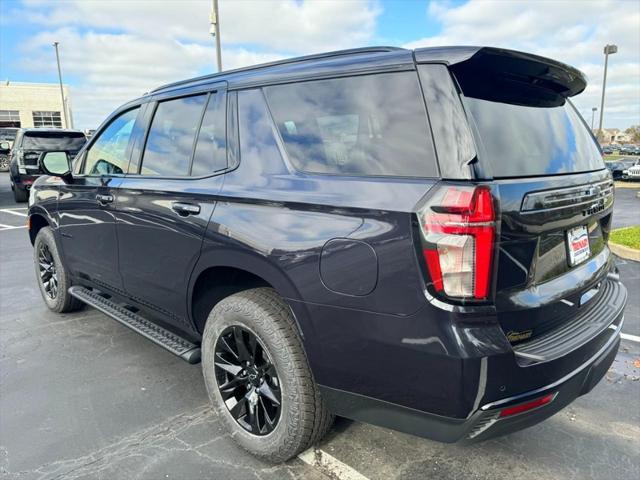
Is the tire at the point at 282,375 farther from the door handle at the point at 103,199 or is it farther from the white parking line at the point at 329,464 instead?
the door handle at the point at 103,199

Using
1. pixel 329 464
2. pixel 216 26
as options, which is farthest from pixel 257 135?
pixel 216 26

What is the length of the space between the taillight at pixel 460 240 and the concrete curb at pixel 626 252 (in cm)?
615

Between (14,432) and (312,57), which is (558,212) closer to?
(312,57)

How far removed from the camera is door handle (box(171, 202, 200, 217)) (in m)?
2.64

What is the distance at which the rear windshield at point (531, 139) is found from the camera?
1903 millimetres

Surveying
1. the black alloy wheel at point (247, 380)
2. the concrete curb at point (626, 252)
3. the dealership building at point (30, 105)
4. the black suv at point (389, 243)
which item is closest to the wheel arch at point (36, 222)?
the black suv at point (389, 243)

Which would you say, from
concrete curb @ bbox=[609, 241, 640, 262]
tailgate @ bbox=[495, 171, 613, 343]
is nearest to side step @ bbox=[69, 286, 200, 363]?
tailgate @ bbox=[495, 171, 613, 343]

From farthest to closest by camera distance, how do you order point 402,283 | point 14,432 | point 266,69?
point 14,432 < point 266,69 < point 402,283

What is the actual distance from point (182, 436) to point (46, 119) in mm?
66514

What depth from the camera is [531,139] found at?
2.12 metres

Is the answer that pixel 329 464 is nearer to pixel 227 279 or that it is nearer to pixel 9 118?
pixel 227 279

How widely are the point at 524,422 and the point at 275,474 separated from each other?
1.23 metres

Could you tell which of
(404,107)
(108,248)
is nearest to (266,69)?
(404,107)

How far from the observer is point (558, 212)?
2010 mm
